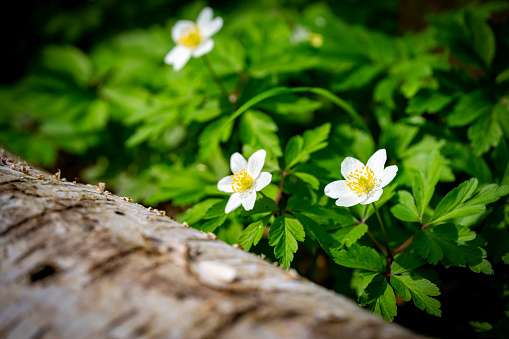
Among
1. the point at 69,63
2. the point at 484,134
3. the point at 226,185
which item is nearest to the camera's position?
the point at 226,185

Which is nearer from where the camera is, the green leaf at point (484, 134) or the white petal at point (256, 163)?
the white petal at point (256, 163)

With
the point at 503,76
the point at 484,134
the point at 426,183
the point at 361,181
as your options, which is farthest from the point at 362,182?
the point at 503,76

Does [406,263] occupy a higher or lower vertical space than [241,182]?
lower

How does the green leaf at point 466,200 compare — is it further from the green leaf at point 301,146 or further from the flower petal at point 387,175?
the green leaf at point 301,146

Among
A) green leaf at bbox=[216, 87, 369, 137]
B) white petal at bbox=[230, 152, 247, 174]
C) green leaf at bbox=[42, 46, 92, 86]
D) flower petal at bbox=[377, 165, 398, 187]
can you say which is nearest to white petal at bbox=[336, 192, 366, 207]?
flower petal at bbox=[377, 165, 398, 187]

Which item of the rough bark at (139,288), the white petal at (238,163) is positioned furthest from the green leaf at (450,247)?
the white petal at (238,163)

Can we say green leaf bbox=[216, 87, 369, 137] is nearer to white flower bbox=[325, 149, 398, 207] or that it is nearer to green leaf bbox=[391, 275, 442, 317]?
white flower bbox=[325, 149, 398, 207]

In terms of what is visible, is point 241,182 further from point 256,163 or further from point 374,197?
point 374,197
